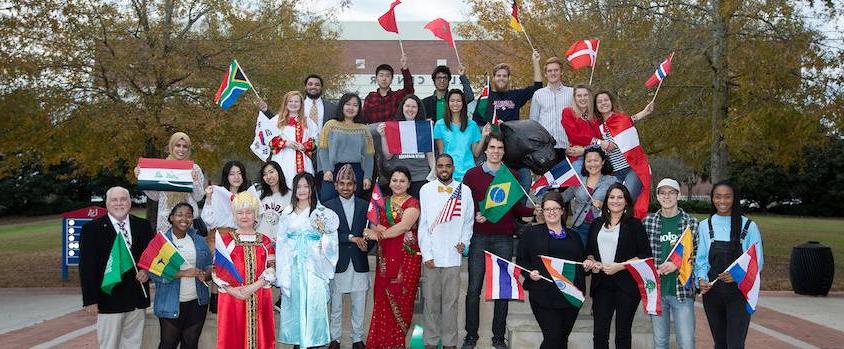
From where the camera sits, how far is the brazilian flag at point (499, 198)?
7.50m

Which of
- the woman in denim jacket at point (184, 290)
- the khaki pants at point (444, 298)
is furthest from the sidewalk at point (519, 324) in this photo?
the woman in denim jacket at point (184, 290)

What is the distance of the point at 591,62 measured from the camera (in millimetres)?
10219

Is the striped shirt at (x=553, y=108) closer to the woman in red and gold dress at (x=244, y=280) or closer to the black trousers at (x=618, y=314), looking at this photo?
the black trousers at (x=618, y=314)

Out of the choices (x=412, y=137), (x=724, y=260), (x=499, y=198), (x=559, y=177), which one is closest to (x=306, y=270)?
(x=499, y=198)

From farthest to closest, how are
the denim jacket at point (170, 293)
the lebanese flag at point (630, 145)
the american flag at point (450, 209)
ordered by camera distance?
1. the lebanese flag at point (630, 145)
2. the american flag at point (450, 209)
3. the denim jacket at point (170, 293)

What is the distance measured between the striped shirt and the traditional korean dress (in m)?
2.98

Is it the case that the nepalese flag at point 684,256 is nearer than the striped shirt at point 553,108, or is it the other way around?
the nepalese flag at point 684,256

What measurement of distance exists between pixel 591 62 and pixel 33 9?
34.0 feet

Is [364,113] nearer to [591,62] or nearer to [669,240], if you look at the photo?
[591,62]

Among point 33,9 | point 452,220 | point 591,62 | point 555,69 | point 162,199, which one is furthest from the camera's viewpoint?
point 33,9

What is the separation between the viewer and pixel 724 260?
661 centimetres

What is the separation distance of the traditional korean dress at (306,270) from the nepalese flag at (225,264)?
40 cm

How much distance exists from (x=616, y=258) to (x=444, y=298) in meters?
1.73

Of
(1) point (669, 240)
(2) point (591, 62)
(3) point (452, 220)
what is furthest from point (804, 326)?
(3) point (452, 220)
